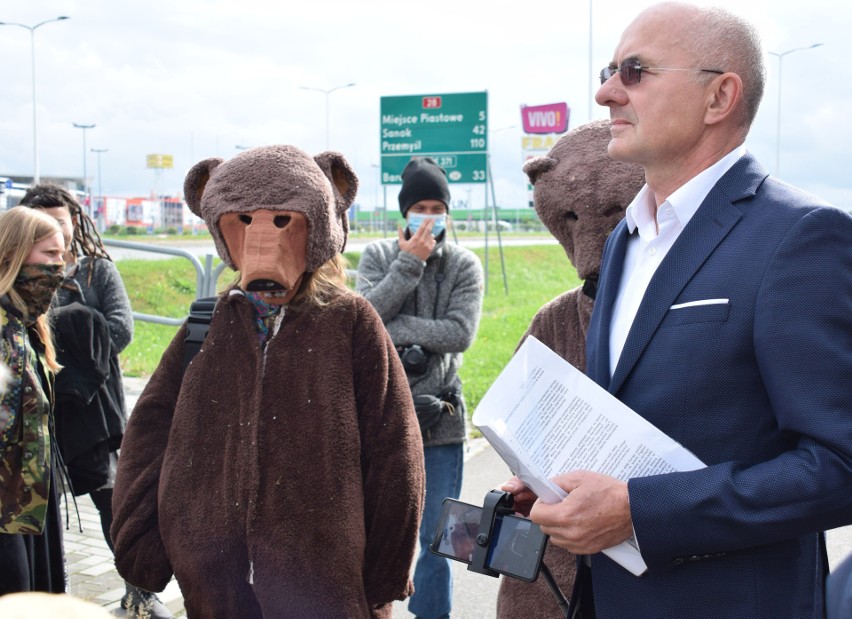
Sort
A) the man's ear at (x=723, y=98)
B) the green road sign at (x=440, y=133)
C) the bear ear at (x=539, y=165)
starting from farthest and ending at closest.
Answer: the green road sign at (x=440, y=133) < the bear ear at (x=539, y=165) < the man's ear at (x=723, y=98)

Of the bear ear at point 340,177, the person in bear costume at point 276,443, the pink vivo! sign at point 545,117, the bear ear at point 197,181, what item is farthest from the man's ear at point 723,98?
the pink vivo! sign at point 545,117

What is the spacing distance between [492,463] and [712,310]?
19.9 feet

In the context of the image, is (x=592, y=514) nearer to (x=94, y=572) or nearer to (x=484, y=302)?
(x=94, y=572)

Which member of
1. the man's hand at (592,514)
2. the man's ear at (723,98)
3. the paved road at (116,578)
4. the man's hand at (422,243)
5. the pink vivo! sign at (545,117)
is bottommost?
the paved road at (116,578)

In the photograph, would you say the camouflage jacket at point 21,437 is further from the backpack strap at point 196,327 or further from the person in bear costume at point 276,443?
the backpack strap at point 196,327

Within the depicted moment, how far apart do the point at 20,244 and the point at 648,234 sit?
2.72 meters

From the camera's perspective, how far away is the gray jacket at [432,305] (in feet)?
13.8

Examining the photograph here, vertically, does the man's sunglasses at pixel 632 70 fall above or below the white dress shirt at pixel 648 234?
above

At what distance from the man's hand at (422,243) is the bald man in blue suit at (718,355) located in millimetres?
2239

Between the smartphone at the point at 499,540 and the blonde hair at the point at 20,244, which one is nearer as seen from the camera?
the smartphone at the point at 499,540

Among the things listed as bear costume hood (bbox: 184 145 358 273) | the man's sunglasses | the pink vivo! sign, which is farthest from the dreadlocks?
the pink vivo! sign

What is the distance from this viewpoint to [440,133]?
60.0 feet

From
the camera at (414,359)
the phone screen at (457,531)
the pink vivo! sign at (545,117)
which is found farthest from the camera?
the pink vivo! sign at (545,117)

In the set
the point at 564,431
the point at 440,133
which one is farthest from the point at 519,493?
the point at 440,133
